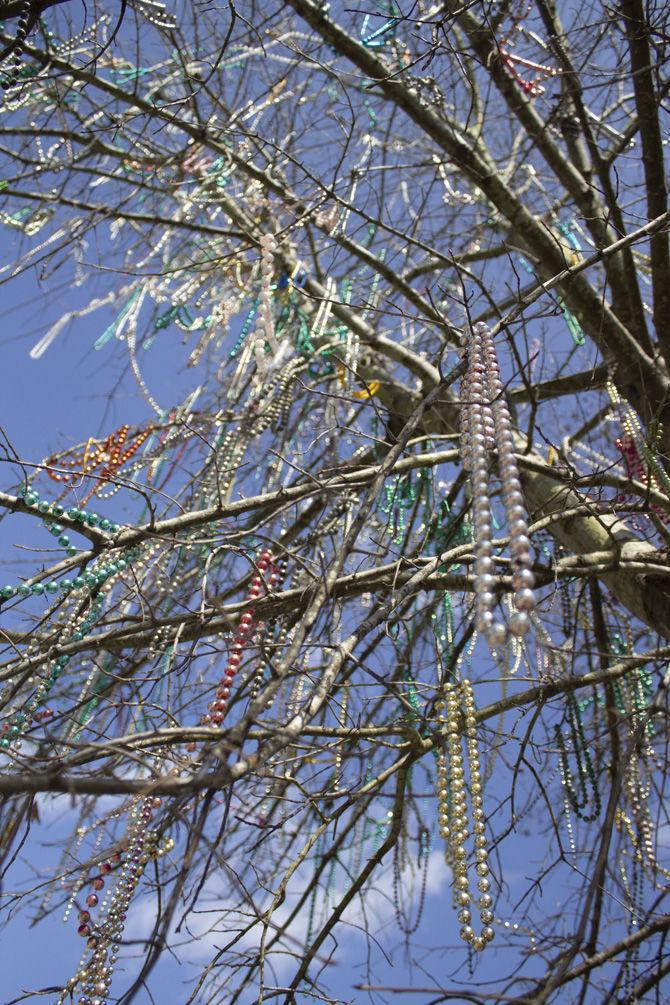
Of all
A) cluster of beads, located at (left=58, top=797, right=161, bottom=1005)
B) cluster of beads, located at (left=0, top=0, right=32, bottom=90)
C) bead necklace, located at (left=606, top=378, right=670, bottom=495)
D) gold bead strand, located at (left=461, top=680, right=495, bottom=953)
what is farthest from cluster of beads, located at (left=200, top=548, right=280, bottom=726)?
cluster of beads, located at (left=0, top=0, right=32, bottom=90)

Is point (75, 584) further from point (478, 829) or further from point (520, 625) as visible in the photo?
point (520, 625)

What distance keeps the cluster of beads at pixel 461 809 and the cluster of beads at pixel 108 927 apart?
2.33 ft

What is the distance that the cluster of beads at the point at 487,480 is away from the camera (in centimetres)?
131

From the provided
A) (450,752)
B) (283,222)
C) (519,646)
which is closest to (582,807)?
(519,646)

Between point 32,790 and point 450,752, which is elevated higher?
point 450,752

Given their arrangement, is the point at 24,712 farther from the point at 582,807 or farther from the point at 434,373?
the point at 434,373

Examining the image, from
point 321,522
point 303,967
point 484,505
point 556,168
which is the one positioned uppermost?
point 556,168

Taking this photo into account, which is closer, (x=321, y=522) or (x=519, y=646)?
(x=519, y=646)

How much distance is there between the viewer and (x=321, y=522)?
348 centimetres

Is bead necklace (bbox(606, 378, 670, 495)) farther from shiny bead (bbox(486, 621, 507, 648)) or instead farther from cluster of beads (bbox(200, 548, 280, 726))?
shiny bead (bbox(486, 621, 507, 648))

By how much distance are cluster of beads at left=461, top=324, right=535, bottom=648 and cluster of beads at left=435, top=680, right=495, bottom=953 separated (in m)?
0.58

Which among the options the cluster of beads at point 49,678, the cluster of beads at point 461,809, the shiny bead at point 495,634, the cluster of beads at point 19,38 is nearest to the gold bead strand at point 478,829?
the cluster of beads at point 461,809

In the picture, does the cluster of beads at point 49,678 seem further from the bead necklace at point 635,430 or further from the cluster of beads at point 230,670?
the bead necklace at point 635,430

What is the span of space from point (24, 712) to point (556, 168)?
9.48ft
